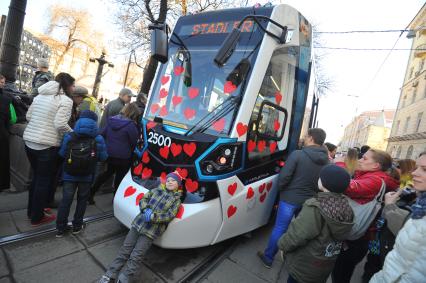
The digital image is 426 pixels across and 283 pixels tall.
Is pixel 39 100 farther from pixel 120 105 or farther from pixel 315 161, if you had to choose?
pixel 315 161

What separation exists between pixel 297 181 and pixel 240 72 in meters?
1.52

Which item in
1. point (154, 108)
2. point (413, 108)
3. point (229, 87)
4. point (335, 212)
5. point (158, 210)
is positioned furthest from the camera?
point (413, 108)

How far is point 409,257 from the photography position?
1659 millimetres

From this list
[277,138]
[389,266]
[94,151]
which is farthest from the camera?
[277,138]

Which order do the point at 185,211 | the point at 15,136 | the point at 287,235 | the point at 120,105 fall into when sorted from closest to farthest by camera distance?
the point at 287,235 → the point at 185,211 → the point at 15,136 → the point at 120,105

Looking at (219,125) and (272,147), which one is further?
(272,147)

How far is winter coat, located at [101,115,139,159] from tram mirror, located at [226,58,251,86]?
1907 millimetres

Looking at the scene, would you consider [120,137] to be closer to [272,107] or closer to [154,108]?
[154,108]

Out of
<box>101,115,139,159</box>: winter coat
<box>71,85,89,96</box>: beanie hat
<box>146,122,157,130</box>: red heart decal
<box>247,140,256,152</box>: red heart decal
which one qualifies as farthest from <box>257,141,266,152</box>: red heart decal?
<box>71,85,89,96</box>: beanie hat

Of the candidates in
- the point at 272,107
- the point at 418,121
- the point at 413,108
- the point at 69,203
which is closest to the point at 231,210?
the point at 272,107

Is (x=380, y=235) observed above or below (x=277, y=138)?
below

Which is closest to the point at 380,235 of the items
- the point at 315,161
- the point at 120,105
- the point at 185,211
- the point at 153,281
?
the point at 315,161

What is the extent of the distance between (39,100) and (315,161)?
3498 millimetres

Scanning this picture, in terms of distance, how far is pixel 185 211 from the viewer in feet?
9.59
